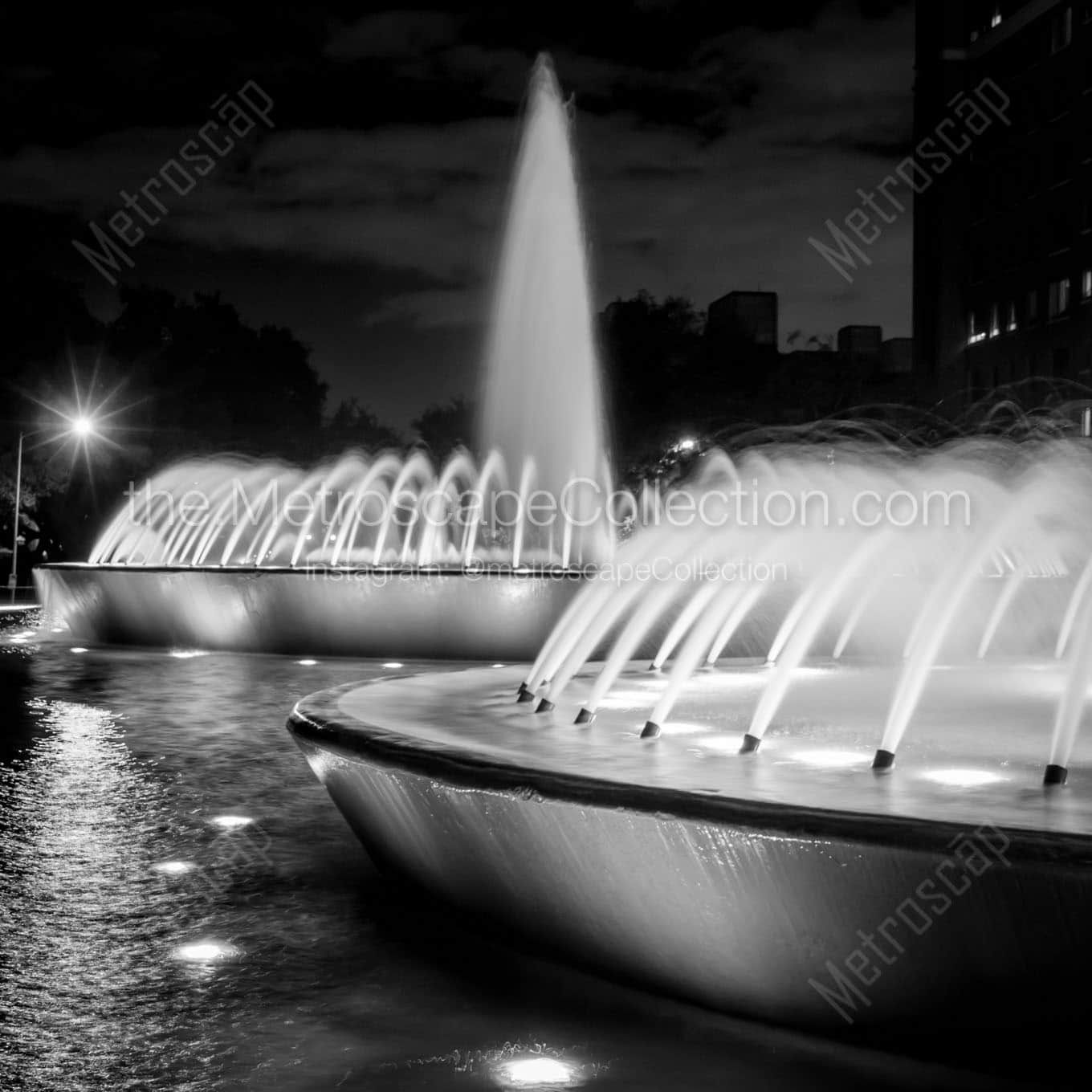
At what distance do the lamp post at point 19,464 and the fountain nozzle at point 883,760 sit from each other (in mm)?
31328

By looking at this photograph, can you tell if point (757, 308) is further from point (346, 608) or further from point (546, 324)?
point (346, 608)

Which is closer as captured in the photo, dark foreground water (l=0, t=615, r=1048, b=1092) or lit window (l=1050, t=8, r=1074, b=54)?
dark foreground water (l=0, t=615, r=1048, b=1092)

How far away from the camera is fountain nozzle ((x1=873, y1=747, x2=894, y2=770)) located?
17.4ft

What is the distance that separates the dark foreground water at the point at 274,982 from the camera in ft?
13.7

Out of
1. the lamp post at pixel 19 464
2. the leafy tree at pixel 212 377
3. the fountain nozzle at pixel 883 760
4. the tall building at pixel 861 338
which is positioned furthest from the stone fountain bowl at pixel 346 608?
the tall building at pixel 861 338

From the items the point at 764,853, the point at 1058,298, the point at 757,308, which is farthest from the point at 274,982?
the point at 757,308

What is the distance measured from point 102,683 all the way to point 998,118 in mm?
Result: 53889

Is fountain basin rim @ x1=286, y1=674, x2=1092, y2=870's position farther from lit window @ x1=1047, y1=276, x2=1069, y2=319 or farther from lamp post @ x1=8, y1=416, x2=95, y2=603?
lit window @ x1=1047, y1=276, x2=1069, y2=319

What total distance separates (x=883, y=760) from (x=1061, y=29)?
185 feet

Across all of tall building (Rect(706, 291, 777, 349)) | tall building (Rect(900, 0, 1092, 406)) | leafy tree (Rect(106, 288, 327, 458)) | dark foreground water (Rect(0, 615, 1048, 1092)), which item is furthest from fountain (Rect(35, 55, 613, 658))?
tall building (Rect(706, 291, 777, 349))

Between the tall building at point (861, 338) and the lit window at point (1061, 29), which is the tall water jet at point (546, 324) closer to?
the lit window at point (1061, 29)

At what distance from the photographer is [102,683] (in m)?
14.3

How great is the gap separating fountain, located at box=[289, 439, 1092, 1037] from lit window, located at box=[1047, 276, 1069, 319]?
4879 centimetres

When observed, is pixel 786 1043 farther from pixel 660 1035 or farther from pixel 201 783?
pixel 201 783
